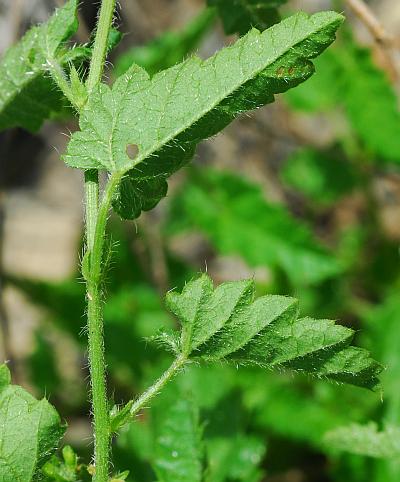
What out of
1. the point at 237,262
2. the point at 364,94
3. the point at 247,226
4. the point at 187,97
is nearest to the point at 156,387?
the point at 187,97

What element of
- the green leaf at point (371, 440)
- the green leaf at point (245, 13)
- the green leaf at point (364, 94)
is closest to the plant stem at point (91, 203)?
the green leaf at point (245, 13)

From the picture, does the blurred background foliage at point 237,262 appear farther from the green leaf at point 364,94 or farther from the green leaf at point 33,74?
the green leaf at point 33,74

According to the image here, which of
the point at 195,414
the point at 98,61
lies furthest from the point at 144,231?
the point at 98,61

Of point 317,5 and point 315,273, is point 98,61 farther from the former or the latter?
point 317,5

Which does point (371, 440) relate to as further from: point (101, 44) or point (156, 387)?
point (101, 44)

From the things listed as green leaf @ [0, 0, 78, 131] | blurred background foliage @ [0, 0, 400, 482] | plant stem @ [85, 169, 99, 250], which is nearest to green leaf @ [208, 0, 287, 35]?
blurred background foliage @ [0, 0, 400, 482]

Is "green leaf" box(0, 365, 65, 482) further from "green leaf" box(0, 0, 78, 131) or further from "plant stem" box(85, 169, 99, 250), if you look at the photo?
"green leaf" box(0, 0, 78, 131)
